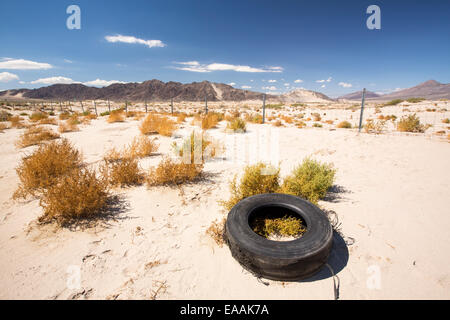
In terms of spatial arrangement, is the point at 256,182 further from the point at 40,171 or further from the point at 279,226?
the point at 40,171

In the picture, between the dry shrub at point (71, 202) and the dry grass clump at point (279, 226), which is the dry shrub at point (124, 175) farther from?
the dry grass clump at point (279, 226)

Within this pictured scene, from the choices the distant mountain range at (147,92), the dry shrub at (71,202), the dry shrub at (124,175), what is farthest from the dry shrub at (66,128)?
→ the distant mountain range at (147,92)

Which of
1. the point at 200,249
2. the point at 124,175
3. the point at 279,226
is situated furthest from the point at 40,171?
the point at 279,226

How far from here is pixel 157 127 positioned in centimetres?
934

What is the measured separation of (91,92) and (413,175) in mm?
131045

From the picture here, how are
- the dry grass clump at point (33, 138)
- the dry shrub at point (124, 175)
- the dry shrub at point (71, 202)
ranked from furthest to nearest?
1. the dry grass clump at point (33, 138)
2. the dry shrub at point (124, 175)
3. the dry shrub at point (71, 202)

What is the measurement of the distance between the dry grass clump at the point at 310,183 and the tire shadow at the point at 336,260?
79 cm

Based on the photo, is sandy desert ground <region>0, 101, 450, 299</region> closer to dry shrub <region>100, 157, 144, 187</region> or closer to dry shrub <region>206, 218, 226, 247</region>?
dry shrub <region>206, 218, 226, 247</region>

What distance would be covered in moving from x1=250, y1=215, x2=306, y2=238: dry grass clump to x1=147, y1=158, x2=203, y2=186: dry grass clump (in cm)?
198

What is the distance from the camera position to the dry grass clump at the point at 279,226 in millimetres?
2803

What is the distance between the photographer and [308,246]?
7.07 feet

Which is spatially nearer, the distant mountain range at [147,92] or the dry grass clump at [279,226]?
the dry grass clump at [279,226]

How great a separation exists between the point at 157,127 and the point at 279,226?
26.0ft

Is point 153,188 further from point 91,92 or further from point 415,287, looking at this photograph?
point 91,92
